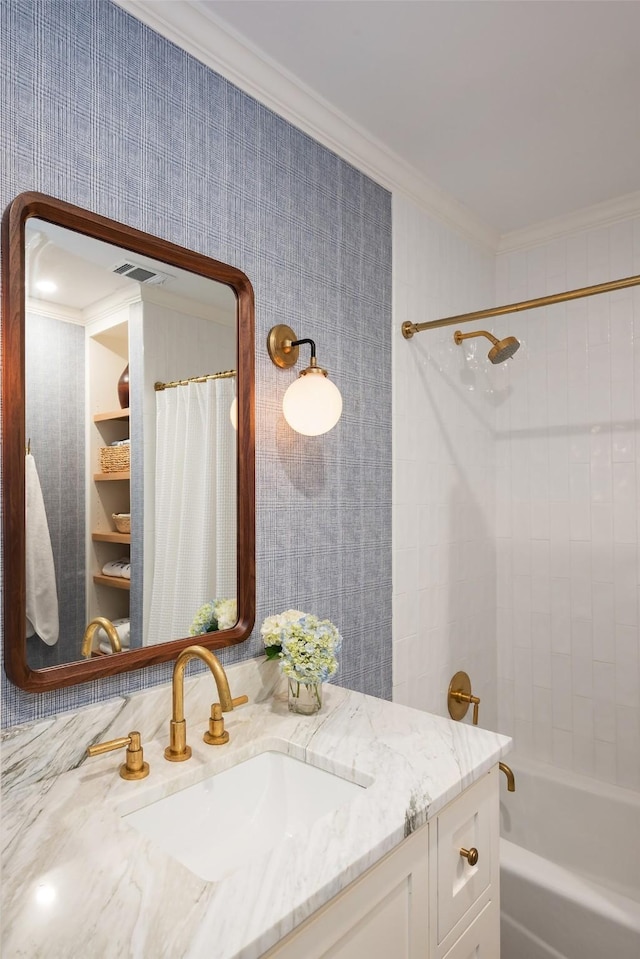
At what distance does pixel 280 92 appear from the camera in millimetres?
1626

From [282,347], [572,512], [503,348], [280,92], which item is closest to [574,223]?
[503,348]

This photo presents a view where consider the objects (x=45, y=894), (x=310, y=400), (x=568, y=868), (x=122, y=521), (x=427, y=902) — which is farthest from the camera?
(x=568, y=868)

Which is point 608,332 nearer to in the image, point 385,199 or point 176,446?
point 385,199

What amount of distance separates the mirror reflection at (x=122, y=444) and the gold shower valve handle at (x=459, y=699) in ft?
3.96

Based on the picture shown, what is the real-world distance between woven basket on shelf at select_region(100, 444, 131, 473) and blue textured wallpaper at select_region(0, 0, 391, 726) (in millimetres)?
372

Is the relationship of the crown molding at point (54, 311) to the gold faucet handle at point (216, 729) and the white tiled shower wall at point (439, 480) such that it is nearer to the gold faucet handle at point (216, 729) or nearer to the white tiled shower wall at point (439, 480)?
the gold faucet handle at point (216, 729)

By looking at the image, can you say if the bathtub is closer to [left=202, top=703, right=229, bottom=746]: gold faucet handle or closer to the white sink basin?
the white sink basin

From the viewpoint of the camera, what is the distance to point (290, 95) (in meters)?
1.65

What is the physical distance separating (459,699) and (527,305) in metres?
1.45

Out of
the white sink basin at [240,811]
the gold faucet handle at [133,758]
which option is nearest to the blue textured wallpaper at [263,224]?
the gold faucet handle at [133,758]

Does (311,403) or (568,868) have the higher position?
(311,403)

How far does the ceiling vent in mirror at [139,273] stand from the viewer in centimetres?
128

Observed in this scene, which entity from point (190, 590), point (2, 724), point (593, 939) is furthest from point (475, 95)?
point (593, 939)

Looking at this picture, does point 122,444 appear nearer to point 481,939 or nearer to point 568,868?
point 481,939
